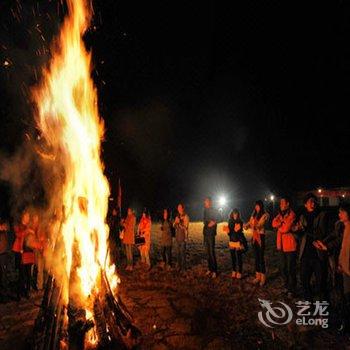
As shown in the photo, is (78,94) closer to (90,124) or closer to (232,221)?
(90,124)

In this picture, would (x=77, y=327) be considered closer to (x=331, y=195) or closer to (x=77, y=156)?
(x=77, y=156)

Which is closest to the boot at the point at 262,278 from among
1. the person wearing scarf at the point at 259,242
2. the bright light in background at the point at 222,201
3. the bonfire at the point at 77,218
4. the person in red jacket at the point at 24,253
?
the person wearing scarf at the point at 259,242

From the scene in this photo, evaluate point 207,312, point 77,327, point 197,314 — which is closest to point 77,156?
point 77,327

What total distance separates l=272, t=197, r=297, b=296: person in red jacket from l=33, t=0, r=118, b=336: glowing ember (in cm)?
415

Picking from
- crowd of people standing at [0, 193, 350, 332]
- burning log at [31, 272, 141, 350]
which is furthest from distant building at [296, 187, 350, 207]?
burning log at [31, 272, 141, 350]

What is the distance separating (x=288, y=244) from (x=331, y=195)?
21820 mm

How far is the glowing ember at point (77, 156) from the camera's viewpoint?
6.06m

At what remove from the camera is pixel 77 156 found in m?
6.93

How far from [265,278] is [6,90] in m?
13.6

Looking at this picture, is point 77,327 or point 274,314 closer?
point 77,327

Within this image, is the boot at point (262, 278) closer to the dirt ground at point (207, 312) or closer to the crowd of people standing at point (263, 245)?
→ the crowd of people standing at point (263, 245)

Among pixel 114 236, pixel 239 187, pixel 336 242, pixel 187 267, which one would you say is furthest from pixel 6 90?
pixel 239 187

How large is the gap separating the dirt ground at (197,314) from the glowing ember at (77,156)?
99 centimetres

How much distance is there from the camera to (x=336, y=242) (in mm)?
6578
